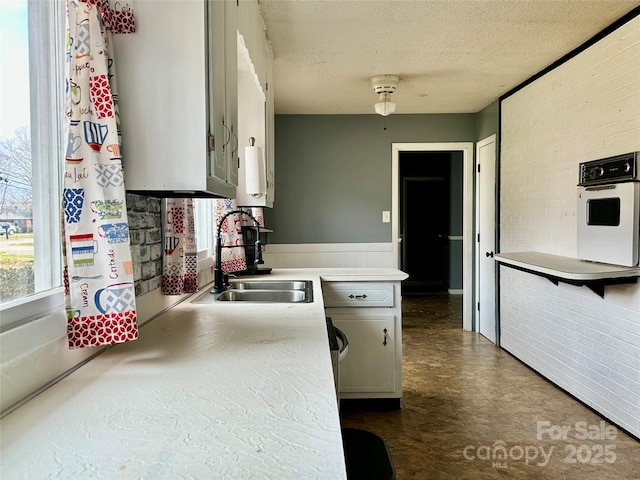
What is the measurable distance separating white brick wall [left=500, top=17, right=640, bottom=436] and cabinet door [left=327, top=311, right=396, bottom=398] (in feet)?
4.08

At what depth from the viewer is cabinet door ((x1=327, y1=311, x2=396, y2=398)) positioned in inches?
117

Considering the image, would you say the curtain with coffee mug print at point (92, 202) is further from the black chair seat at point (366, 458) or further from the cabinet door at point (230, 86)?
the black chair seat at point (366, 458)

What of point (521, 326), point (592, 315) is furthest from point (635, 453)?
point (521, 326)

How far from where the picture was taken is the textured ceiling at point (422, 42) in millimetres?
2549

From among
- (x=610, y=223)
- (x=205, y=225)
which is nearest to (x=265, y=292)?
(x=205, y=225)

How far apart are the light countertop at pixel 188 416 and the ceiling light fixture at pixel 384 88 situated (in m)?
2.82

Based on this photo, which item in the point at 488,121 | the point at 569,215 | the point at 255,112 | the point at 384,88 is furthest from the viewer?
the point at 488,121

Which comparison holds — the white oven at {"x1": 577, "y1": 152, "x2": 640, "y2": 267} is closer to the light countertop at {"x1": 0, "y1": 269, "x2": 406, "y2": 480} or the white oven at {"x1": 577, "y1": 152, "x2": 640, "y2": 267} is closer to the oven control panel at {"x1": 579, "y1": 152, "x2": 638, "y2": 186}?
the oven control panel at {"x1": 579, "y1": 152, "x2": 638, "y2": 186}

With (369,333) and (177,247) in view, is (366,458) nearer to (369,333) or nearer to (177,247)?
(177,247)

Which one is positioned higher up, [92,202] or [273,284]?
[92,202]

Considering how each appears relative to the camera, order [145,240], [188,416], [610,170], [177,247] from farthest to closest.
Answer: [610,170] < [177,247] < [145,240] < [188,416]

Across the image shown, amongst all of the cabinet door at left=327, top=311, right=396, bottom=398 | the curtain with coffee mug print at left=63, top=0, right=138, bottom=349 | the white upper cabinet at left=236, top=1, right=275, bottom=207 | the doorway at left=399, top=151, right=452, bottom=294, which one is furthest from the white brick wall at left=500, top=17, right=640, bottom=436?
the doorway at left=399, top=151, right=452, bottom=294

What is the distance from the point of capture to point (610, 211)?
2.67m

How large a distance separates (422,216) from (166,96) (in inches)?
291
